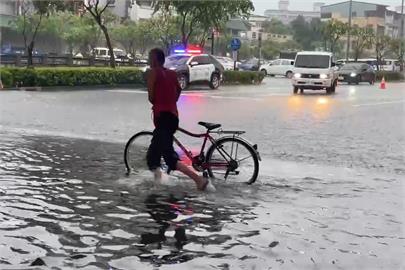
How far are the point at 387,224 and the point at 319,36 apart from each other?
5948cm

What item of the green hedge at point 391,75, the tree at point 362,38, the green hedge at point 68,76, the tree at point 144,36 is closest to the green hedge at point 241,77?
the green hedge at point 68,76


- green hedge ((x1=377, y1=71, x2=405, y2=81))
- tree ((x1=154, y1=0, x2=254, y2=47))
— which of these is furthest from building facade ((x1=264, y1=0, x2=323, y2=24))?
tree ((x1=154, y1=0, x2=254, y2=47))

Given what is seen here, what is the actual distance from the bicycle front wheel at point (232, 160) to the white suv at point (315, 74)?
2077cm

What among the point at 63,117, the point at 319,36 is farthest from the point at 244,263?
the point at 319,36

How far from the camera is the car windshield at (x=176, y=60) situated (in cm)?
2741

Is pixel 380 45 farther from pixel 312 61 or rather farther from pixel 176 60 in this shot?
pixel 176 60

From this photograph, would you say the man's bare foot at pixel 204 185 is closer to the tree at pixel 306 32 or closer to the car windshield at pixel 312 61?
the car windshield at pixel 312 61

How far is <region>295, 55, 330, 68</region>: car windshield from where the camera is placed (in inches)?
1134

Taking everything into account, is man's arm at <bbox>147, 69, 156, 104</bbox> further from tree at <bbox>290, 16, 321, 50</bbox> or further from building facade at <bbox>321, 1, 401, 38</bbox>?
building facade at <bbox>321, 1, 401, 38</bbox>

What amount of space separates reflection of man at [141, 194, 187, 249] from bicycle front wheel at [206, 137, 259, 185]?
3.31 ft

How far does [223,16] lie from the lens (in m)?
36.7

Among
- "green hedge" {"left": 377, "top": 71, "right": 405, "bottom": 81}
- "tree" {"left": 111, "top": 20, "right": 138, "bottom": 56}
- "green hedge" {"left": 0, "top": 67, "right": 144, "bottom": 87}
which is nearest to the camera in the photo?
"green hedge" {"left": 0, "top": 67, "right": 144, "bottom": 87}

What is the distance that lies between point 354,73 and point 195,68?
16731 mm

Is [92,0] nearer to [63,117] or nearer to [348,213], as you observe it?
[63,117]
